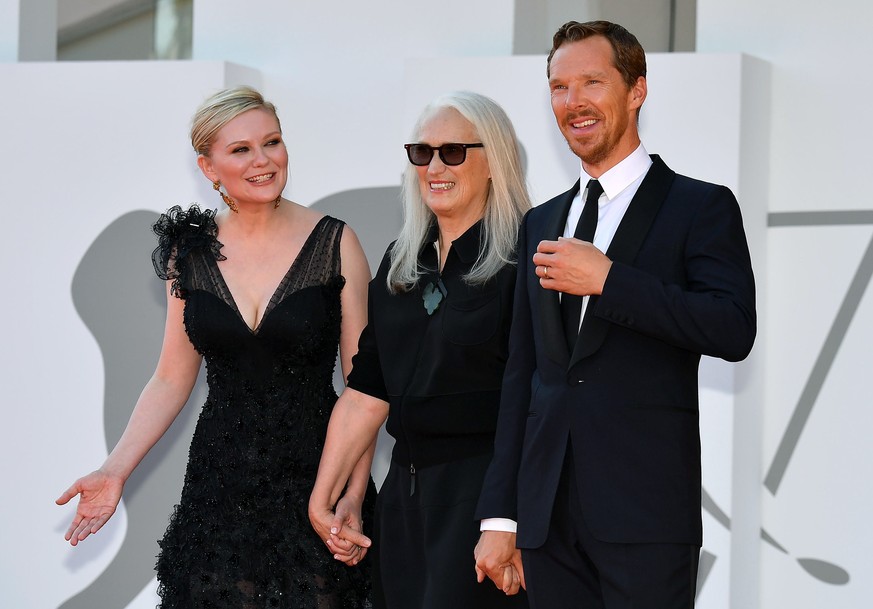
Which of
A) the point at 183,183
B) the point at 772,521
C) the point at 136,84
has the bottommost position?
the point at 772,521

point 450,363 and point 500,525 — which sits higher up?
point 450,363

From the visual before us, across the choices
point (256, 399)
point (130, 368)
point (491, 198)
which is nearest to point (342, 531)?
point (256, 399)

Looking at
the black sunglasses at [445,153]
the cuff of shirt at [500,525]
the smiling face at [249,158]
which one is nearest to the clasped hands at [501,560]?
the cuff of shirt at [500,525]

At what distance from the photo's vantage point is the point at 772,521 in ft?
15.6

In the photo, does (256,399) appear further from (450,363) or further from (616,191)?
(616,191)

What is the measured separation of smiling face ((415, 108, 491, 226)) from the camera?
10.3 feet

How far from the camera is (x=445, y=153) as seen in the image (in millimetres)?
3145

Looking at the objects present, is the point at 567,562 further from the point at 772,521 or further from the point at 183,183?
the point at 183,183

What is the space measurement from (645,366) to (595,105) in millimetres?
573

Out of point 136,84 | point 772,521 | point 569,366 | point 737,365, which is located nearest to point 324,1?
point 136,84

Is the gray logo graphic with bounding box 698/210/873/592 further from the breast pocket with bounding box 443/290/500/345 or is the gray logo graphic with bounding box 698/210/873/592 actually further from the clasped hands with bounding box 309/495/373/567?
the breast pocket with bounding box 443/290/500/345

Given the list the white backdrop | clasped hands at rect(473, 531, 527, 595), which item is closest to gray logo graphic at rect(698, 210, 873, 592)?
the white backdrop

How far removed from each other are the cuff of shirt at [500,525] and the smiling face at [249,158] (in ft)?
3.87

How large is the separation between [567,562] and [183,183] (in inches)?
130
